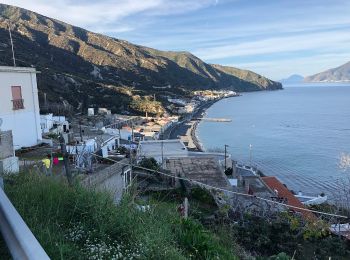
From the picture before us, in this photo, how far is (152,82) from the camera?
157 m

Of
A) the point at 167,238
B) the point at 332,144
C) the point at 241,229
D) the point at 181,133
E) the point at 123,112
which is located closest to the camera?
the point at 167,238

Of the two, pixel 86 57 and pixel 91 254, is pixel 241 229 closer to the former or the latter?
pixel 91 254

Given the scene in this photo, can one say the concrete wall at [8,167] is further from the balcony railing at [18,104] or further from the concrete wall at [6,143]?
the balcony railing at [18,104]

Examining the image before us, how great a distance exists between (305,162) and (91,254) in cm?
4498

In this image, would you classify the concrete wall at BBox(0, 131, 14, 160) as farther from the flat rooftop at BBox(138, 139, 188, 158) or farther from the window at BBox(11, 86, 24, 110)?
the flat rooftop at BBox(138, 139, 188, 158)

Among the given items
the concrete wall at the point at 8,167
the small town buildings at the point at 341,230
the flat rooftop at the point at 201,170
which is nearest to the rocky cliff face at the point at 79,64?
the flat rooftop at the point at 201,170

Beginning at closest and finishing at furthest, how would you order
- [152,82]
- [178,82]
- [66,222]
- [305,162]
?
[66,222] < [305,162] < [152,82] < [178,82]

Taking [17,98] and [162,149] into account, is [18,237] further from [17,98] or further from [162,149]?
[162,149]

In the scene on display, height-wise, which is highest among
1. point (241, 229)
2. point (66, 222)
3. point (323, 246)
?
point (66, 222)

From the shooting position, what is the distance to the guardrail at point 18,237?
1.76 m

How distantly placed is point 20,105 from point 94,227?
1487cm

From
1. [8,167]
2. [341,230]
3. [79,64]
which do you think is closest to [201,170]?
[341,230]

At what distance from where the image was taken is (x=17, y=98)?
16.5 metres

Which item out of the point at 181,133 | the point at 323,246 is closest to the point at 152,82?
the point at 181,133
